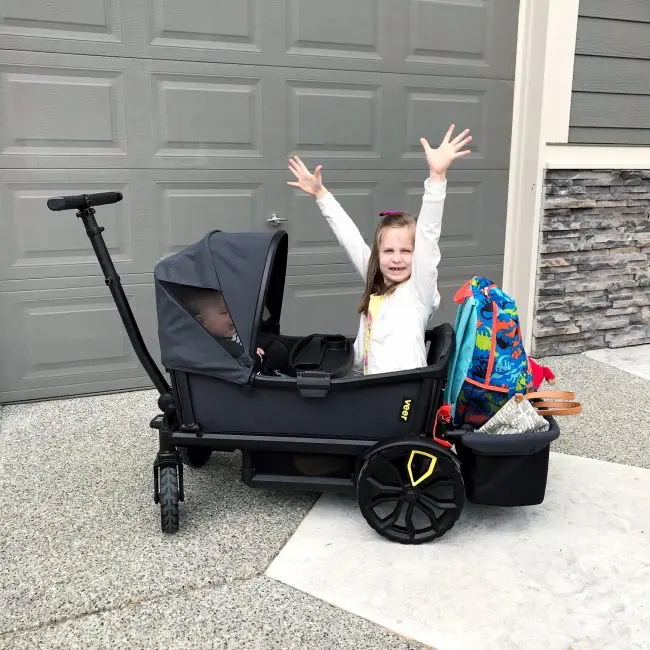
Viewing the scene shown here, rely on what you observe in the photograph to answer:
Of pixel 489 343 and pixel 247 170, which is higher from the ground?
pixel 247 170

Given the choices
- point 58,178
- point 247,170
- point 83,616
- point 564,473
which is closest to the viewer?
point 83,616

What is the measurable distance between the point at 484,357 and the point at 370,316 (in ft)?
1.49

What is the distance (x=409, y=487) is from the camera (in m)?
2.18

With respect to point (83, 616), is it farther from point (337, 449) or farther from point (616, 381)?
point (616, 381)

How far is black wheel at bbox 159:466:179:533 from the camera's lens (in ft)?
7.30

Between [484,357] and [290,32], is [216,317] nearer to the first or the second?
[484,357]

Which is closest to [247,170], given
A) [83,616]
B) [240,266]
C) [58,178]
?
[58,178]

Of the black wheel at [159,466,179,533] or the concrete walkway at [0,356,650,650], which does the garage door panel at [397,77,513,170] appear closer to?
the concrete walkway at [0,356,650,650]

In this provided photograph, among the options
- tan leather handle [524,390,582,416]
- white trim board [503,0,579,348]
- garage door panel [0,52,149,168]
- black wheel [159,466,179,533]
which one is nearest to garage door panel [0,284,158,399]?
garage door panel [0,52,149,168]

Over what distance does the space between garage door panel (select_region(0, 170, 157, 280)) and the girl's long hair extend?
1.49 metres

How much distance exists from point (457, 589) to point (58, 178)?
264 centimetres

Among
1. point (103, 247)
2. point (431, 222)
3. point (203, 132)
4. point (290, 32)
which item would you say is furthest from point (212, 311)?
point (290, 32)

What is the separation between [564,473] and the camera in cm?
272

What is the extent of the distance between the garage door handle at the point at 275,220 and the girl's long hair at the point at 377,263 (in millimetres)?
1239
